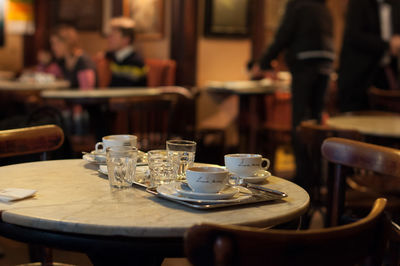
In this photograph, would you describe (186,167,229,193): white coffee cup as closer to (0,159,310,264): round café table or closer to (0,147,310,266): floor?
(0,159,310,264): round café table

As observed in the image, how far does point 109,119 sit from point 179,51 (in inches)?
75.8

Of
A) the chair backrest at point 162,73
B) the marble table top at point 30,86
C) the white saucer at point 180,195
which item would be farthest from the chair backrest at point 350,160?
the chair backrest at point 162,73

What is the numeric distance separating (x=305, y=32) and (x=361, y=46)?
22.2 inches

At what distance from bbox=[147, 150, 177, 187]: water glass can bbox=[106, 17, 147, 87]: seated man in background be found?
4.73 meters

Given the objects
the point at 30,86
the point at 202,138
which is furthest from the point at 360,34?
the point at 30,86

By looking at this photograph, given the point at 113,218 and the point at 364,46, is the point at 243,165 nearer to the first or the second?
the point at 113,218

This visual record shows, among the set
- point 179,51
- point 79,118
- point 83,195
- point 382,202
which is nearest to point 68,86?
point 79,118

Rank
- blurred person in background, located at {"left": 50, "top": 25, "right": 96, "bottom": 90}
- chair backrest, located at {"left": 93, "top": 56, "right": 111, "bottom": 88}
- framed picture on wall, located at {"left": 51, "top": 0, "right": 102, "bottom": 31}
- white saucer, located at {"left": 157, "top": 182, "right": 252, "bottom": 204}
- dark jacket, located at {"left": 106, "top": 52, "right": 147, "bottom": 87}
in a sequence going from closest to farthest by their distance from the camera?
white saucer, located at {"left": 157, "top": 182, "right": 252, "bottom": 204} < dark jacket, located at {"left": 106, "top": 52, "right": 147, "bottom": 87} < blurred person in background, located at {"left": 50, "top": 25, "right": 96, "bottom": 90} < chair backrest, located at {"left": 93, "top": 56, "right": 111, "bottom": 88} < framed picture on wall, located at {"left": 51, "top": 0, "right": 102, "bottom": 31}

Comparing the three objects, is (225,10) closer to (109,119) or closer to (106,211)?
(109,119)

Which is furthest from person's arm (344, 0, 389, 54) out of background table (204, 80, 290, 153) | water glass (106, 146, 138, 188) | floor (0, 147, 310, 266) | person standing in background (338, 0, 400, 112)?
water glass (106, 146, 138, 188)

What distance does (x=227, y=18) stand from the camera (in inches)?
272

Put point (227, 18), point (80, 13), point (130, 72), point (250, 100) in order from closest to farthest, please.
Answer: point (250, 100) → point (130, 72) → point (227, 18) → point (80, 13)

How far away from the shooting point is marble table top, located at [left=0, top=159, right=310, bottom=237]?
1.18 metres

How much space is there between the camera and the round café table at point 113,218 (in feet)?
3.87
